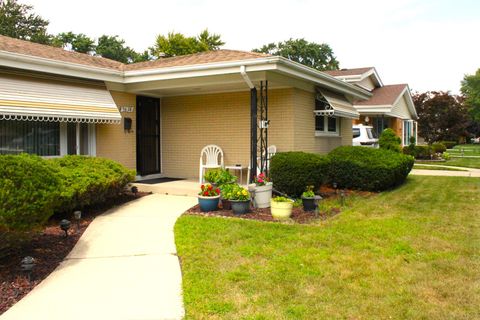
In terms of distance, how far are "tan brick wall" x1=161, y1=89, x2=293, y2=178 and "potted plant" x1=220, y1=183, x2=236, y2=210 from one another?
106 inches

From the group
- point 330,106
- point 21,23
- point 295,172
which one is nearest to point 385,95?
point 330,106

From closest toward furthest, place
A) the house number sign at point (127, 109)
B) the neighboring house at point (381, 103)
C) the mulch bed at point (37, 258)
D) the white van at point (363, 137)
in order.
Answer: the mulch bed at point (37, 258)
the house number sign at point (127, 109)
the white van at point (363, 137)
the neighboring house at point (381, 103)

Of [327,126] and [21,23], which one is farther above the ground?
[21,23]

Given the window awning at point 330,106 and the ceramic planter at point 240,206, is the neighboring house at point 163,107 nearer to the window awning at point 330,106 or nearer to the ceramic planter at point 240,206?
the window awning at point 330,106

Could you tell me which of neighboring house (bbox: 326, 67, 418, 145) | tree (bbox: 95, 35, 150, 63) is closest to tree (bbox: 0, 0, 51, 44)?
tree (bbox: 95, 35, 150, 63)

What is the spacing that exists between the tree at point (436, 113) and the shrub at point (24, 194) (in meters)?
34.8

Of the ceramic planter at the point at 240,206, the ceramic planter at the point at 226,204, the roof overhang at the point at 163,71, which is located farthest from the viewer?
the roof overhang at the point at 163,71

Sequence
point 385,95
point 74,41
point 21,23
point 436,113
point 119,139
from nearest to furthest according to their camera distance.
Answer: point 119,139 → point 385,95 → point 436,113 → point 21,23 → point 74,41

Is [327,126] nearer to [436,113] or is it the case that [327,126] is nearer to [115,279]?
[115,279]

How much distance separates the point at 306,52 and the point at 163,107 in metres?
46.8

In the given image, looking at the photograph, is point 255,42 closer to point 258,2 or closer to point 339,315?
point 258,2

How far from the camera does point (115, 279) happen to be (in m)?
4.72

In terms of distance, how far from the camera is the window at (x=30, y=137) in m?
8.70

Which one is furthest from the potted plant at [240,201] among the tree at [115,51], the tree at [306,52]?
the tree at [306,52]
